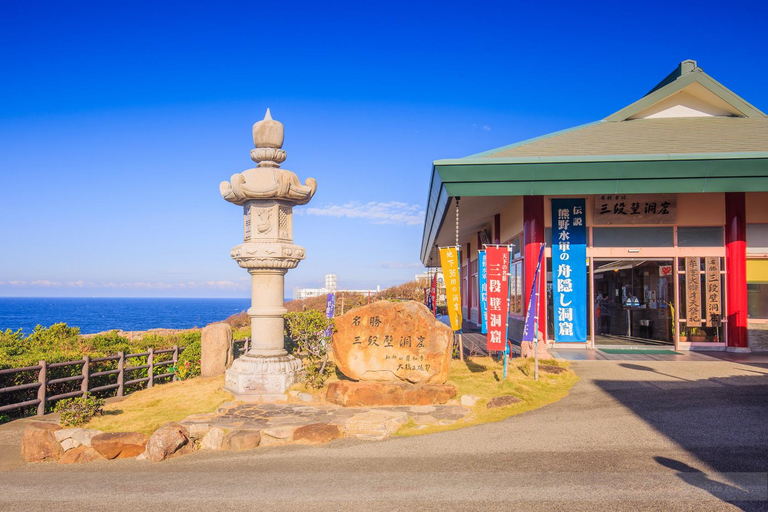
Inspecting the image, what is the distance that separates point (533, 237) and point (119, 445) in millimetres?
10826

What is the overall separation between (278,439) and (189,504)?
7.31ft

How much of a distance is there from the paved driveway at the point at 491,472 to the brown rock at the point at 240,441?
0.77 ft

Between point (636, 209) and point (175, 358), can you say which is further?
point (636, 209)

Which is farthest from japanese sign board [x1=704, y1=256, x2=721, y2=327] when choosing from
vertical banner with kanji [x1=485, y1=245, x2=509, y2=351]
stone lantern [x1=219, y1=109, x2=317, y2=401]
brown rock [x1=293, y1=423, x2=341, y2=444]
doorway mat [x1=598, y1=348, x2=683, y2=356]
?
brown rock [x1=293, y1=423, x2=341, y2=444]

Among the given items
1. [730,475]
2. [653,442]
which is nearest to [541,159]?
[653,442]

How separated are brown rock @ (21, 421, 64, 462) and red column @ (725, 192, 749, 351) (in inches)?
613

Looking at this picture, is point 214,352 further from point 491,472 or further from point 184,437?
point 491,472

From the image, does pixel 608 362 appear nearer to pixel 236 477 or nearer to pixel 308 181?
pixel 308 181

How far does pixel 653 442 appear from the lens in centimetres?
649

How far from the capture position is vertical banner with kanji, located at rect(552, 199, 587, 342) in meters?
14.1

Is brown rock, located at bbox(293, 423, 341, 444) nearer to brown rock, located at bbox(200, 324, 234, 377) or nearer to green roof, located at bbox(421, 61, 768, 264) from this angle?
brown rock, located at bbox(200, 324, 234, 377)

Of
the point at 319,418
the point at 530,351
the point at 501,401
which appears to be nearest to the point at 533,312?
the point at 501,401

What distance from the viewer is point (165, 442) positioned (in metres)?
6.90

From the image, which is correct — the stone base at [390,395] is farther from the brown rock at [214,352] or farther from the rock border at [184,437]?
the brown rock at [214,352]
